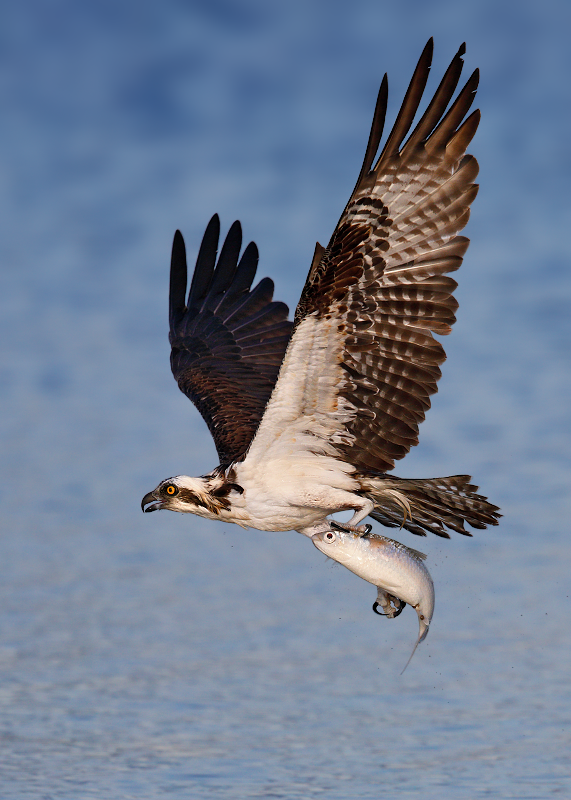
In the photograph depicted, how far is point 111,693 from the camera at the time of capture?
963 cm

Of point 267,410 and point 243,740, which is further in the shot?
point 243,740

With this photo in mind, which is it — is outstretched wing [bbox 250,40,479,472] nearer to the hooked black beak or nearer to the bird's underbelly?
the bird's underbelly

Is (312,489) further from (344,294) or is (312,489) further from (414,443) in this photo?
(344,294)

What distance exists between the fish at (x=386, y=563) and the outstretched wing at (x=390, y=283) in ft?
2.28

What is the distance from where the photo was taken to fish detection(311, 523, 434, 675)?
7.76 meters

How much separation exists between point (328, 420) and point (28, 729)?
3.16 m

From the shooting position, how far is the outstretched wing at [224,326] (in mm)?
10492

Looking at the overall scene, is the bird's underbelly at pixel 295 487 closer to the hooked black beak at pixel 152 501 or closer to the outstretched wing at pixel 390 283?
the outstretched wing at pixel 390 283

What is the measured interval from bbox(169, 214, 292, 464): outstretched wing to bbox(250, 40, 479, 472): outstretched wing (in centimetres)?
242

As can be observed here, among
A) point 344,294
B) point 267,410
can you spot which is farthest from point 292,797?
point 344,294

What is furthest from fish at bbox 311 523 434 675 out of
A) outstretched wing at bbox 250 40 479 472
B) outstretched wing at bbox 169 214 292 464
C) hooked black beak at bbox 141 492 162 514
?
outstretched wing at bbox 169 214 292 464

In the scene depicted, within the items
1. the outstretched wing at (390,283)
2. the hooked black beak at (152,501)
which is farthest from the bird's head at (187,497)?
the outstretched wing at (390,283)

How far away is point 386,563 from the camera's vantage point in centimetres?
775

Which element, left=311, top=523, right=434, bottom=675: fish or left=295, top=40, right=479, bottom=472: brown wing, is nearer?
left=295, top=40, right=479, bottom=472: brown wing
